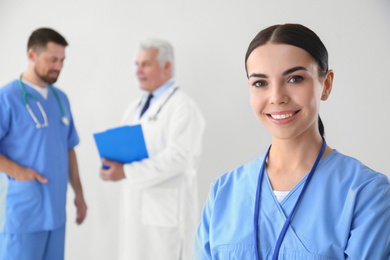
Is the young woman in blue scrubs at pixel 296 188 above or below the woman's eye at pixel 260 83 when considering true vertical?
below

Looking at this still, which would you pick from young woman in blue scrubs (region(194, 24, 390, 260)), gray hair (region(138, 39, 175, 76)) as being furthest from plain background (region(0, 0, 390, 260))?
young woman in blue scrubs (region(194, 24, 390, 260))

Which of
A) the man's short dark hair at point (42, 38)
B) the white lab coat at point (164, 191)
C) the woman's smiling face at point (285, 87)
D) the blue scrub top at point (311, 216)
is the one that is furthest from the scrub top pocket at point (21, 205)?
the woman's smiling face at point (285, 87)

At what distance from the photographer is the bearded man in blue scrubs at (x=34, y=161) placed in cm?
196

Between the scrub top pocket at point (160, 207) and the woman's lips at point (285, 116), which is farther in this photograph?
the scrub top pocket at point (160, 207)

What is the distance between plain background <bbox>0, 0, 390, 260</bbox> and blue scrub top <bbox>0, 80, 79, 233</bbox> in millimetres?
850

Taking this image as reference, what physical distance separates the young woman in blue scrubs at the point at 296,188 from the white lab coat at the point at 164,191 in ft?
3.93

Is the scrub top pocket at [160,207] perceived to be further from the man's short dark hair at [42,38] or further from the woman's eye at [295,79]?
the woman's eye at [295,79]

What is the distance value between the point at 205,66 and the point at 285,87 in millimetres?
1856

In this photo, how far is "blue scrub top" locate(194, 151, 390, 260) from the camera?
2.60 ft

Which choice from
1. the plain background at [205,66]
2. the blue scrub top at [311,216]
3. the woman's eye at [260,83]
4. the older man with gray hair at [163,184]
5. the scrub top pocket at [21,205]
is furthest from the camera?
the plain background at [205,66]

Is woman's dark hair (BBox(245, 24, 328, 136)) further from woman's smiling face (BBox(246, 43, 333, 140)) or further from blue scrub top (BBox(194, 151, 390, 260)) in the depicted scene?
blue scrub top (BBox(194, 151, 390, 260))

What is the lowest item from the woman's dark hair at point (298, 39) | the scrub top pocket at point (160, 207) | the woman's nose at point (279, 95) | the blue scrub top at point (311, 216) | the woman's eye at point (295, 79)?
the scrub top pocket at point (160, 207)

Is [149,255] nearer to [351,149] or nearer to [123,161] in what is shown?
[123,161]

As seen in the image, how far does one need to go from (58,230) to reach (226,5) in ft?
5.48
